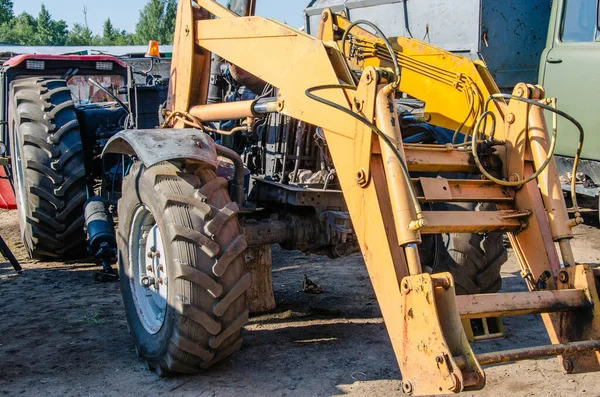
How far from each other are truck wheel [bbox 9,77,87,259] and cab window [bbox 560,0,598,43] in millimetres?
5232

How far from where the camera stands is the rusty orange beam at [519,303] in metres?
3.65

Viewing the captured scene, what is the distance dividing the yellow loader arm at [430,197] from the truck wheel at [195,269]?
0.72 metres

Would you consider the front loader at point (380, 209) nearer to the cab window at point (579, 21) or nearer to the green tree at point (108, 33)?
the cab window at point (579, 21)

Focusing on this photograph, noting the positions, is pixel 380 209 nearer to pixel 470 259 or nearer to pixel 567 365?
pixel 567 365

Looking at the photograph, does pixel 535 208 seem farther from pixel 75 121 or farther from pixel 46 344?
pixel 75 121

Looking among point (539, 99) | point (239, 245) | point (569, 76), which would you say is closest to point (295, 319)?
point (239, 245)

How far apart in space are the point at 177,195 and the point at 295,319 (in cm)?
191

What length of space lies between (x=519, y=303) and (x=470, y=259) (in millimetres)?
1620

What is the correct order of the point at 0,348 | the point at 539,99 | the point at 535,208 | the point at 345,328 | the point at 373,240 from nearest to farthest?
the point at 373,240
the point at 535,208
the point at 539,99
the point at 0,348
the point at 345,328

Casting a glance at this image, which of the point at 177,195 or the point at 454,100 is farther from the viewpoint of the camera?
the point at 454,100

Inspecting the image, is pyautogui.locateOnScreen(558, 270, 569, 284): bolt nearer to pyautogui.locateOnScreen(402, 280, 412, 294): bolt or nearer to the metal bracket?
the metal bracket

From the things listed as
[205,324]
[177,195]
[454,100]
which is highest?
[454,100]

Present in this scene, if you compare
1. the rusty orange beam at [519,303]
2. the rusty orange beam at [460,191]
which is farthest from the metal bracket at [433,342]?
the rusty orange beam at [460,191]

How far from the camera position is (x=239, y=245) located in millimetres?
4395
